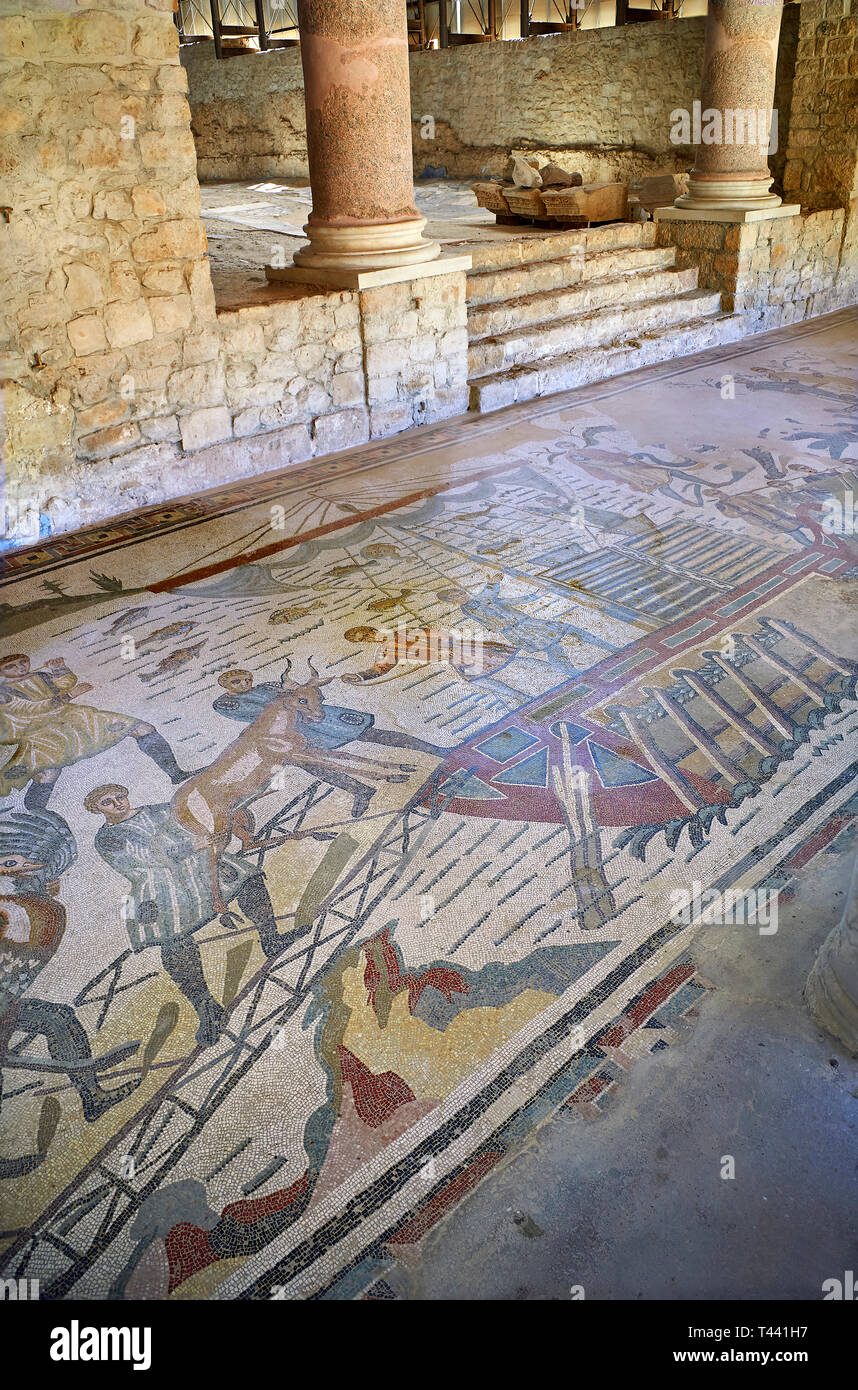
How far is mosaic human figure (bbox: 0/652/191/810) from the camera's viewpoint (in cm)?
273

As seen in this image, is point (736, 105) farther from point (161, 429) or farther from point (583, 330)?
point (161, 429)

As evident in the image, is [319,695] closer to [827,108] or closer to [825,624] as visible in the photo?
[825,624]

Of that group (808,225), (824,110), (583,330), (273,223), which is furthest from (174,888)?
(824,110)

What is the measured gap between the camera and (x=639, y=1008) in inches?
77.9

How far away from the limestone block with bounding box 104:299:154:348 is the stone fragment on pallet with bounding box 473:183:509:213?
19.9ft

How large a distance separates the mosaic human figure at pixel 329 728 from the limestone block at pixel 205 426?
2.00 metres

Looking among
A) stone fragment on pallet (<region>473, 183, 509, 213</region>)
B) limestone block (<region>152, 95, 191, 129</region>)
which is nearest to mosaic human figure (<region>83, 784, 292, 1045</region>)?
limestone block (<region>152, 95, 191, 129</region>)

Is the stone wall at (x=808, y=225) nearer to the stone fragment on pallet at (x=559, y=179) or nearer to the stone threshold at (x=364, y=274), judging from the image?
the stone fragment on pallet at (x=559, y=179)

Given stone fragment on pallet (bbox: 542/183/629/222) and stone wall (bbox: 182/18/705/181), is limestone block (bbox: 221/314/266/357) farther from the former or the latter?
stone wall (bbox: 182/18/705/181)

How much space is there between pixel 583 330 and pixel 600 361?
352 mm

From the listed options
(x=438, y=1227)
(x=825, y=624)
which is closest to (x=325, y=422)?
(x=825, y=624)

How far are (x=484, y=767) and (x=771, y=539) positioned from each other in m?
2.12

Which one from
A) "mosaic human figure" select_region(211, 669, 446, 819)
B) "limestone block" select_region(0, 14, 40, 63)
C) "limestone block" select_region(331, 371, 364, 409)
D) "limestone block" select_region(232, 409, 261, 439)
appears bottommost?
"mosaic human figure" select_region(211, 669, 446, 819)

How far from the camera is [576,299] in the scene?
7.08 metres
